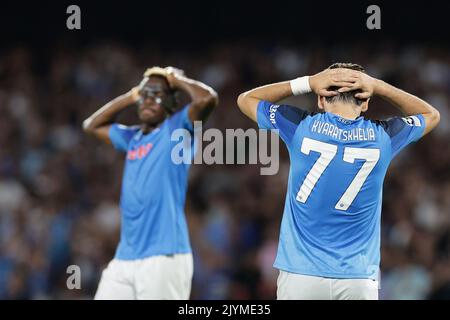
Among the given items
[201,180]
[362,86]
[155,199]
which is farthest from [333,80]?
[201,180]

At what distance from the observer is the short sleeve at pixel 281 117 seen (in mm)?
4918

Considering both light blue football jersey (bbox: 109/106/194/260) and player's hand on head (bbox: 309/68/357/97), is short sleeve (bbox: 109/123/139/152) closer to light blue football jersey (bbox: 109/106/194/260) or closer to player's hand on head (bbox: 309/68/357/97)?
light blue football jersey (bbox: 109/106/194/260)

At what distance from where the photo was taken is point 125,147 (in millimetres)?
7109

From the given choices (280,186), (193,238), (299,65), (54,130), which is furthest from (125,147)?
(299,65)

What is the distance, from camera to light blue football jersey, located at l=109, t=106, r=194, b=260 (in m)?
6.45

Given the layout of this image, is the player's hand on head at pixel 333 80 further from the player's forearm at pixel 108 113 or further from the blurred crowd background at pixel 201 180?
the blurred crowd background at pixel 201 180

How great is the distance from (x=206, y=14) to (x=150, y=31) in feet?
3.39

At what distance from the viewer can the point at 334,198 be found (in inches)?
188

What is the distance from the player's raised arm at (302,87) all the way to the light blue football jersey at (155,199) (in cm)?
162

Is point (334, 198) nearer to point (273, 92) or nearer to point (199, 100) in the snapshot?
point (273, 92)

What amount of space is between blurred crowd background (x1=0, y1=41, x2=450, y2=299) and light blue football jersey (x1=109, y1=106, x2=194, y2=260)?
2636 millimetres

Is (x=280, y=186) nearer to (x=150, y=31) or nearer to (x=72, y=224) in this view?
(x=72, y=224)
